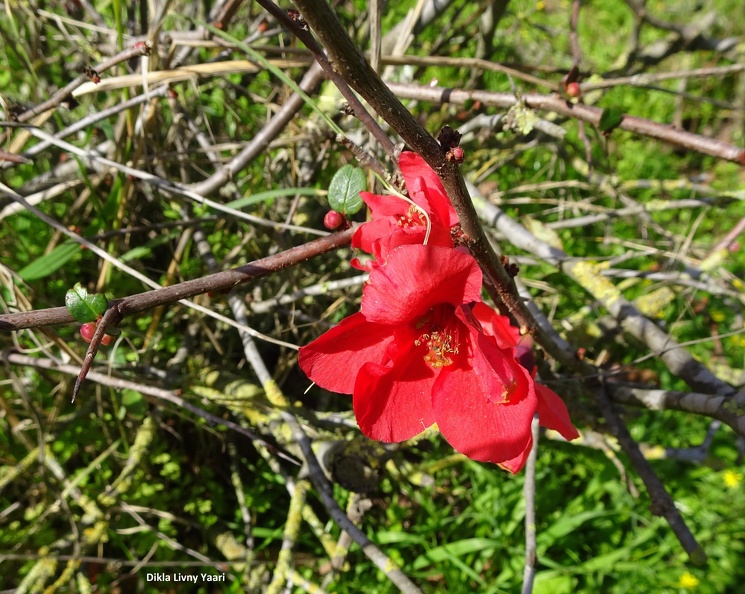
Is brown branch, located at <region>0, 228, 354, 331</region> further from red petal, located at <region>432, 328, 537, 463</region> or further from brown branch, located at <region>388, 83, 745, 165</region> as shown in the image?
brown branch, located at <region>388, 83, 745, 165</region>

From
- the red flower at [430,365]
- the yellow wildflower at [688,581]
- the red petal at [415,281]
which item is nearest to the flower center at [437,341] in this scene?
the red flower at [430,365]

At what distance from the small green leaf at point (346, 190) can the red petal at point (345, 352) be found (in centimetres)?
15

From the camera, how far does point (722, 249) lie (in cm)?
145

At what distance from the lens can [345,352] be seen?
0.75 meters

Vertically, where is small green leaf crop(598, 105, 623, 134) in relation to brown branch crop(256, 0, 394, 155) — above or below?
below

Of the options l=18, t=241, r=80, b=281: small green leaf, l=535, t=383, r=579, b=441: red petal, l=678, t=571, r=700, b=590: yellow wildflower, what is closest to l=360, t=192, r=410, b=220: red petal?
l=535, t=383, r=579, b=441: red petal

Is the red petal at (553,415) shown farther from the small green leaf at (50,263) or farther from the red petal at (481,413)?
the small green leaf at (50,263)

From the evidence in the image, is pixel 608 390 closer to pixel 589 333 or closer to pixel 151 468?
pixel 589 333

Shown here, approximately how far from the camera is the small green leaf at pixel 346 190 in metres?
0.75

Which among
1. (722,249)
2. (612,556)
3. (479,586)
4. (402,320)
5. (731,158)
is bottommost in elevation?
(612,556)

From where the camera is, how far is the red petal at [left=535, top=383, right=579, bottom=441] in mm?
749

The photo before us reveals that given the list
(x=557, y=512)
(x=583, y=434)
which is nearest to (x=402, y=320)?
(x=583, y=434)

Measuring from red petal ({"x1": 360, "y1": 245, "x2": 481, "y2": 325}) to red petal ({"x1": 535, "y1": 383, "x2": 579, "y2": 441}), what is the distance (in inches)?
8.2

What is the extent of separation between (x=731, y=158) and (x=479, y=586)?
1.39m
